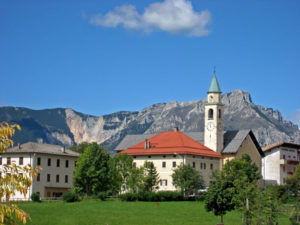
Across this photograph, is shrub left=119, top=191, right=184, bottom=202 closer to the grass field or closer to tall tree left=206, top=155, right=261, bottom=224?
the grass field

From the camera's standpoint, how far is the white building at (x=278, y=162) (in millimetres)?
118812

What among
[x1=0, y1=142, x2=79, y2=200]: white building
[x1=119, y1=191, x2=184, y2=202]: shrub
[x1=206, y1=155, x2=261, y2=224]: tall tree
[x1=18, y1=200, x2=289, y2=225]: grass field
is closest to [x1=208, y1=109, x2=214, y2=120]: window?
[x1=0, y1=142, x2=79, y2=200]: white building

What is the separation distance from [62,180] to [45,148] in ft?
19.9

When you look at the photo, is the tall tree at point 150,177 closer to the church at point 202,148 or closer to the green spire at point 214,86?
the church at point 202,148

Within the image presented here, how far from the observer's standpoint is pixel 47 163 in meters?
91.2

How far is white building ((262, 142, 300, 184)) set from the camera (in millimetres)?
118812

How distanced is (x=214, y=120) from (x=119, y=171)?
27480 mm

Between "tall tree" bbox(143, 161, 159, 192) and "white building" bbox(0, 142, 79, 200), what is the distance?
45.7ft

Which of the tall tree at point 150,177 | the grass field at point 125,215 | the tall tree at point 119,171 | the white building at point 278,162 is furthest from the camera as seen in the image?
the white building at point 278,162

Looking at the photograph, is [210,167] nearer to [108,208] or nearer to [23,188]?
[108,208]

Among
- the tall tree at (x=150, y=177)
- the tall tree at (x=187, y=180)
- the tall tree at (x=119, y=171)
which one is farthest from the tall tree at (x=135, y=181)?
the tall tree at (x=187, y=180)

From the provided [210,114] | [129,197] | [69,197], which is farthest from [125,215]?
[210,114]

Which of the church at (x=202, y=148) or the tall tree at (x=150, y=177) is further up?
the church at (x=202, y=148)

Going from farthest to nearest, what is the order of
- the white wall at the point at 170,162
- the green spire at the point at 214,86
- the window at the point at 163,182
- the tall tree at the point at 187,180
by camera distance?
the green spire at the point at 214,86, the window at the point at 163,182, the white wall at the point at 170,162, the tall tree at the point at 187,180
